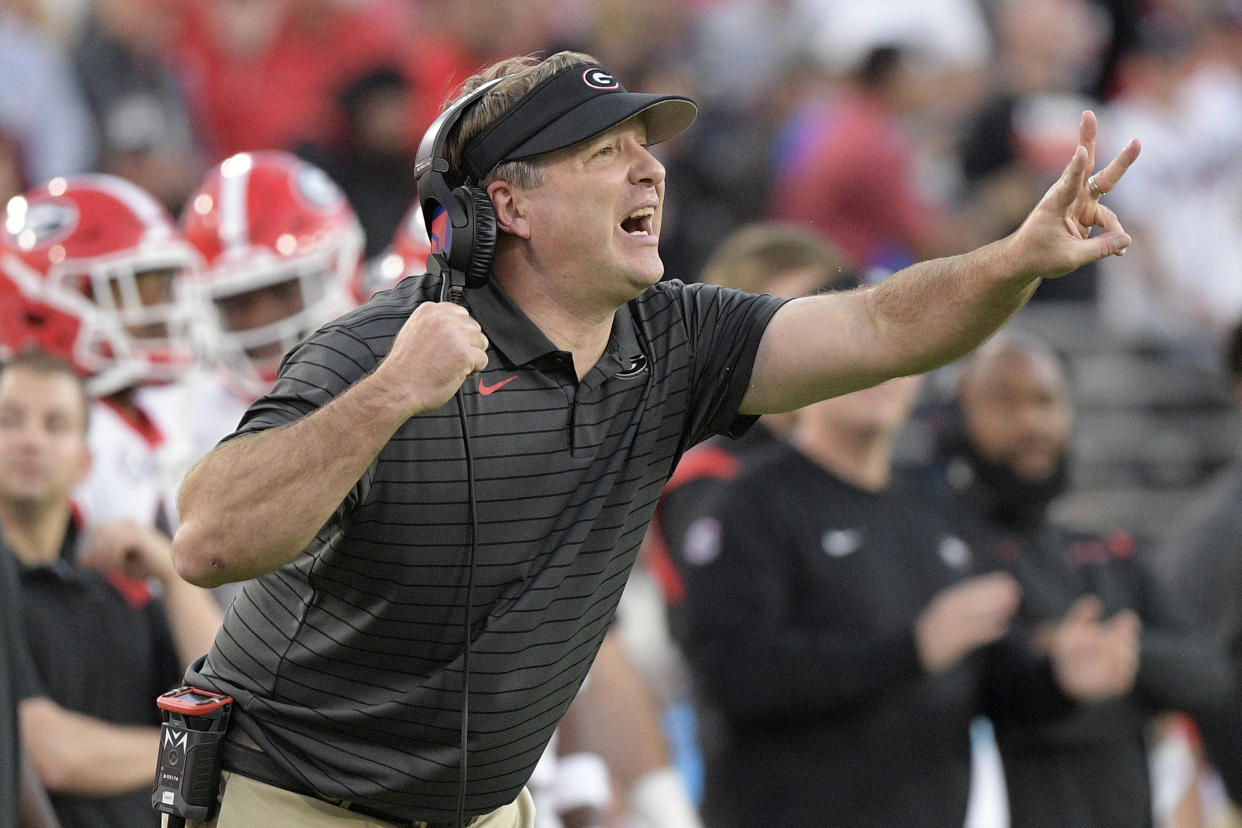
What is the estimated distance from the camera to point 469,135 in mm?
3375

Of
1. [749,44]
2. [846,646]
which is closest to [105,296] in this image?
[846,646]

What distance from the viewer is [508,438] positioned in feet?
10.6

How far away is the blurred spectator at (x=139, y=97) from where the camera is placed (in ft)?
30.3

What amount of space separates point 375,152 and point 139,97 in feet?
4.57

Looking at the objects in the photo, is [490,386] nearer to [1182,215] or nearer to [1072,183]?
[1072,183]

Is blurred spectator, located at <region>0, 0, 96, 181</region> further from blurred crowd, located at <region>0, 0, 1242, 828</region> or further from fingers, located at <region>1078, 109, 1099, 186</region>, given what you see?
fingers, located at <region>1078, 109, 1099, 186</region>

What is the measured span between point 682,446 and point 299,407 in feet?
2.87

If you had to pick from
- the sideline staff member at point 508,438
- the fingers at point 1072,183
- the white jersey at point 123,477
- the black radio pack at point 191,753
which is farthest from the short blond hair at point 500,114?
the white jersey at point 123,477

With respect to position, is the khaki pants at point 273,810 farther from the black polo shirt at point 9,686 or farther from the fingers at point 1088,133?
the fingers at point 1088,133

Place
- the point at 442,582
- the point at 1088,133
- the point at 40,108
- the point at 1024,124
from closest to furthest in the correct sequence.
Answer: the point at 1088,133 → the point at 442,582 → the point at 40,108 → the point at 1024,124

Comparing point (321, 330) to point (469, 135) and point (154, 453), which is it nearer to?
point (469, 135)

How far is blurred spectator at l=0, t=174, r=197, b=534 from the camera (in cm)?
553

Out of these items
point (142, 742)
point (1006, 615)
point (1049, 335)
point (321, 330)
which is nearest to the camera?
point (321, 330)

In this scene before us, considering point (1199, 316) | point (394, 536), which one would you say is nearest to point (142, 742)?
point (394, 536)
